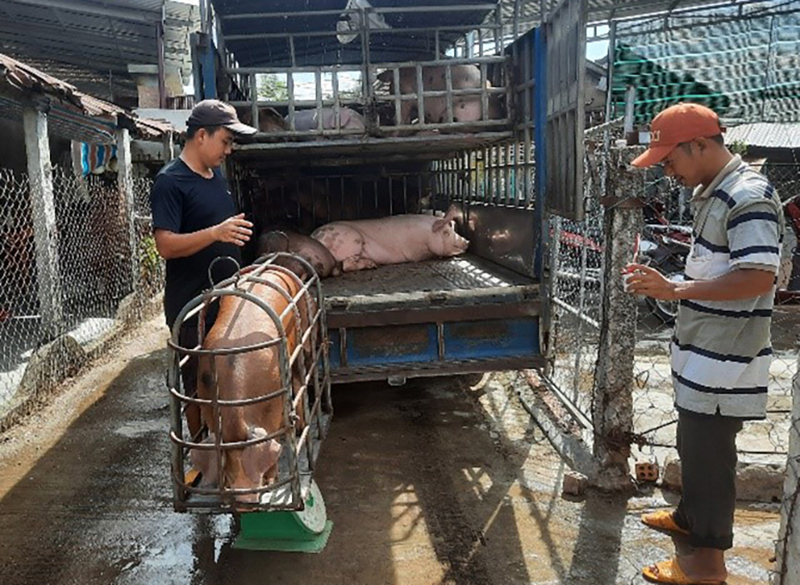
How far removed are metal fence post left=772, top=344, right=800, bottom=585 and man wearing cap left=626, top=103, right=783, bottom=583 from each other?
21.3 inches

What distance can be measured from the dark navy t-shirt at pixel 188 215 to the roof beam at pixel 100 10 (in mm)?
8455

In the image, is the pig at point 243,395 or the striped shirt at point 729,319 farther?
the striped shirt at point 729,319

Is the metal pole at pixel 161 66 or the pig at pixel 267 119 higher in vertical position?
the metal pole at pixel 161 66

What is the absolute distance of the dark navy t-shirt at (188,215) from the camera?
3211 mm

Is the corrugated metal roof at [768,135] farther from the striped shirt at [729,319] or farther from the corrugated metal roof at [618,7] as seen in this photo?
the striped shirt at [729,319]

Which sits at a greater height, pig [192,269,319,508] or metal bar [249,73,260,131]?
metal bar [249,73,260,131]

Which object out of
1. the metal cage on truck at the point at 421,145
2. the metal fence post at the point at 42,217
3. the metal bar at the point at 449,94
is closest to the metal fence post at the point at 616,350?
the metal cage on truck at the point at 421,145

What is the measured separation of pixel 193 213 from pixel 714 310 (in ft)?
7.90

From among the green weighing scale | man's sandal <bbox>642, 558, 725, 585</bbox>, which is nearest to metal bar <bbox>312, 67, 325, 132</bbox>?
the green weighing scale

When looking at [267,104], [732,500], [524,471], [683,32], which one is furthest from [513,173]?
[683,32]

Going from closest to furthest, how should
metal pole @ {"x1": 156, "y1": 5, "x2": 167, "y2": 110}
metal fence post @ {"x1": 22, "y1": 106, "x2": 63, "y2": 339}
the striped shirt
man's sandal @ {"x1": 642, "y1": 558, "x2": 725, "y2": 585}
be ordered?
the striped shirt
man's sandal @ {"x1": 642, "y1": 558, "x2": 725, "y2": 585}
metal fence post @ {"x1": 22, "y1": 106, "x2": 63, "y2": 339}
metal pole @ {"x1": 156, "y1": 5, "x2": 167, "y2": 110}

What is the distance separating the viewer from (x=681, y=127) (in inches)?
104

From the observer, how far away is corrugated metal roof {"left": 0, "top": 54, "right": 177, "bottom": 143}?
5172mm

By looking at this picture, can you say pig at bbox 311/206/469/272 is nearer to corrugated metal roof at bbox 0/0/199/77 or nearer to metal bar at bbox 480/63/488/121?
metal bar at bbox 480/63/488/121
